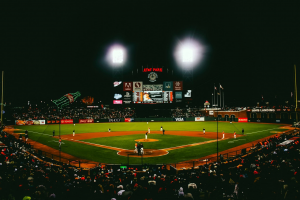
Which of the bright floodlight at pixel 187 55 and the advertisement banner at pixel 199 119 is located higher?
the bright floodlight at pixel 187 55

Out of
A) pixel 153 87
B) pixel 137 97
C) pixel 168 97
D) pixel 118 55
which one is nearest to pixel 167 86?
pixel 168 97

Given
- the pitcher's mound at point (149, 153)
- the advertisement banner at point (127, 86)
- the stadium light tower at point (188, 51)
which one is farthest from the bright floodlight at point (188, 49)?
the pitcher's mound at point (149, 153)

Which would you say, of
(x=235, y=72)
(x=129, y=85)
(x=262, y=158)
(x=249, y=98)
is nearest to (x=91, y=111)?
(x=129, y=85)

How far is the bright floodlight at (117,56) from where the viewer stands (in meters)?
74.8

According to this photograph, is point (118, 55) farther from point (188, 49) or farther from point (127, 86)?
point (188, 49)

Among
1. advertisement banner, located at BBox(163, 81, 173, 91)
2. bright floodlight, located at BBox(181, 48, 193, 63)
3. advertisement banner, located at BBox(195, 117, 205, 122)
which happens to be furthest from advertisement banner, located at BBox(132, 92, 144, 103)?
advertisement banner, located at BBox(195, 117, 205, 122)

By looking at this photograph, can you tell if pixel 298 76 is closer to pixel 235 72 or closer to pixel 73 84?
pixel 235 72

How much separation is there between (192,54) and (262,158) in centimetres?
6240

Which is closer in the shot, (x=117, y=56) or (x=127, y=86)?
(x=127, y=86)

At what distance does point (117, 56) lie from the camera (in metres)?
74.8

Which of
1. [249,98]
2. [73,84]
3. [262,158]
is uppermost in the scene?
[73,84]

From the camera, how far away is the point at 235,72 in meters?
87.6

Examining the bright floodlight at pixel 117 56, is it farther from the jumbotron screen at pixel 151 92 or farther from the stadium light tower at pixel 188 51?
the stadium light tower at pixel 188 51

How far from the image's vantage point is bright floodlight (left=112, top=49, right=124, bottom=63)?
74750 mm
